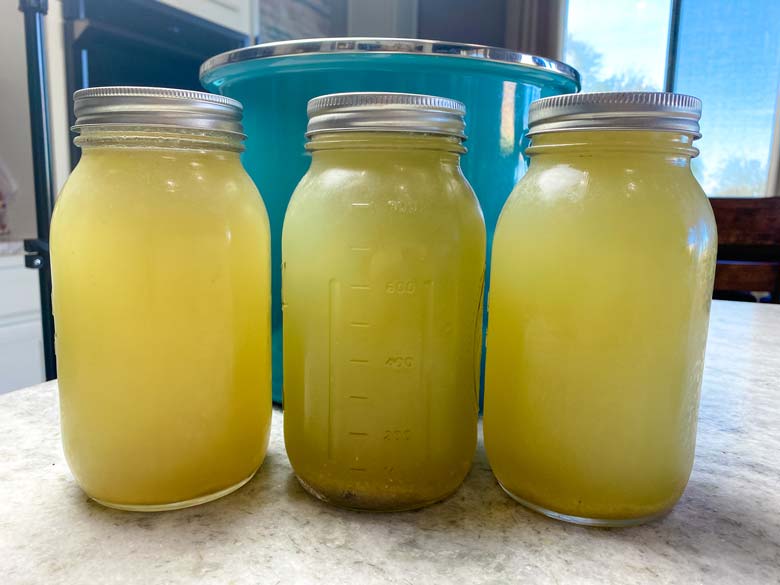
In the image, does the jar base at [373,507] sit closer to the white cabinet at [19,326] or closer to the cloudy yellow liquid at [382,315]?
the cloudy yellow liquid at [382,315]

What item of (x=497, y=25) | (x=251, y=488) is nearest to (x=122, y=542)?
(x=251, y=488)

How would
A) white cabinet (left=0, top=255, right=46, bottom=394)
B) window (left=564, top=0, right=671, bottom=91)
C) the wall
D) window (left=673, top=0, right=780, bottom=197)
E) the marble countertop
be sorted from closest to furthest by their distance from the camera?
the marble countertop, white cabinet (left=0, top=255, right=46, bottom=394), the wall, window (left=673, top=0, right=780, bottom=197), window (left=564, top=0, right=671, bottom=91)

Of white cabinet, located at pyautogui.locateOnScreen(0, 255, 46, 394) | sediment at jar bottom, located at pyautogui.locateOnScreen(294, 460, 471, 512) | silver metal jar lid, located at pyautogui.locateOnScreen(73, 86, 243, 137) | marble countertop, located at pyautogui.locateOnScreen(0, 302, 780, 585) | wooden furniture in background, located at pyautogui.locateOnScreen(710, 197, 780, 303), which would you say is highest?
silver metal jar lid, located at pyautogui.locateOnScreen(73, 86, 243, 137)

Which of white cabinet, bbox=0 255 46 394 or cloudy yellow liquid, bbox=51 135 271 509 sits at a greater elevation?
cloudy yellow liquid, bbox=51 135 271 509

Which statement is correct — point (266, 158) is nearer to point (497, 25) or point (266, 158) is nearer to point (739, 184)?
point (497, 25)

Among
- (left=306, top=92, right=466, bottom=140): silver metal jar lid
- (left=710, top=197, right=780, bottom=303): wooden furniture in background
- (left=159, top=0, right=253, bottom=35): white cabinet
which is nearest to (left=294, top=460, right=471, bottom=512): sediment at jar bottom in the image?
(left=306, top=92, right=466, bottom=140): silver metal jar lid

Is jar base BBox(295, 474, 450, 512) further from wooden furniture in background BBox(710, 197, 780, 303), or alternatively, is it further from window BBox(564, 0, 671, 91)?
window BBox(564, 0, 671, 91)

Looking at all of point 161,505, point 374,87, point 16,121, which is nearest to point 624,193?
point 374,87
